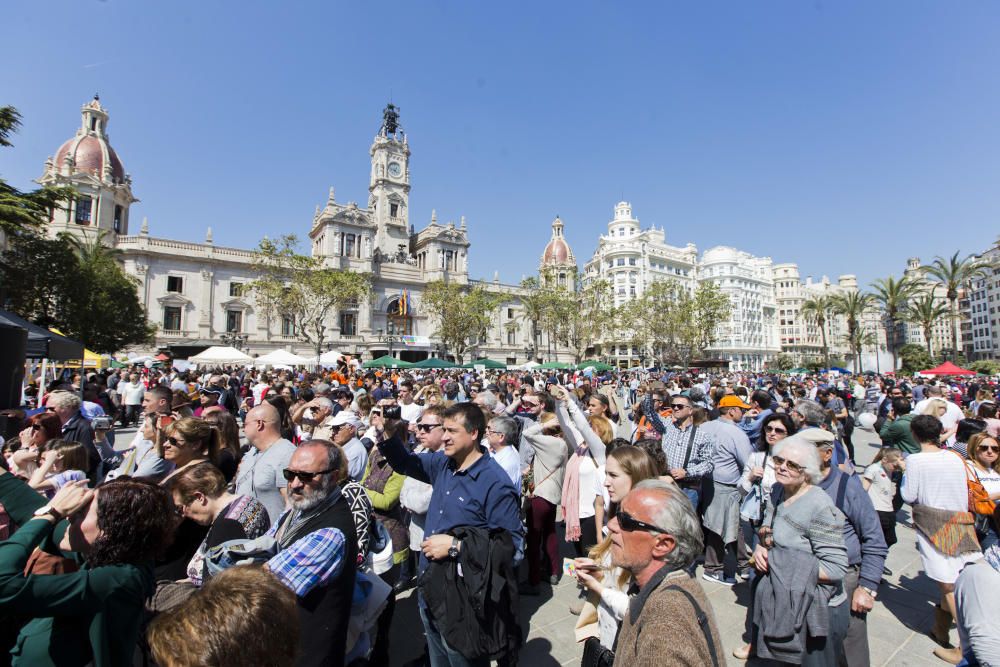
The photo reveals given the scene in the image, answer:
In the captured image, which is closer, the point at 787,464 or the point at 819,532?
the point at 819,532

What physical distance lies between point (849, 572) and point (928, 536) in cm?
139

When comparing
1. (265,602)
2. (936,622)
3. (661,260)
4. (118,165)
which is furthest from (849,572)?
(661,260)

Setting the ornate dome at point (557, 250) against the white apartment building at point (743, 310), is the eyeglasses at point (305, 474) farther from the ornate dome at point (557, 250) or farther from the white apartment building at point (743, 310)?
the white apartment building at point (743, 310)

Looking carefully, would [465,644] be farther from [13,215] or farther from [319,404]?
[13,215]

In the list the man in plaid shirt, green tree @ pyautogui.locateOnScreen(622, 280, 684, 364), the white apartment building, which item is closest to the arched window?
green tree @ pyautogui.locateOnScreen(622, 280, 684, 364)

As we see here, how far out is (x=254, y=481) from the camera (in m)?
3.53

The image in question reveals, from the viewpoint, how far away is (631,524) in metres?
1.74

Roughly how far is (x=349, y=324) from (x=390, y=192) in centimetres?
1693

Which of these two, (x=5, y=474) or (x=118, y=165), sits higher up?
(x=118, y=165)

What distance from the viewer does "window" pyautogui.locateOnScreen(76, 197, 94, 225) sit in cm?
3722

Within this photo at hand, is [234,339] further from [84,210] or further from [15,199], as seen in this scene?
[15,199]

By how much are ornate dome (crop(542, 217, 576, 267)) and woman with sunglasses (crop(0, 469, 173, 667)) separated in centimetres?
7129

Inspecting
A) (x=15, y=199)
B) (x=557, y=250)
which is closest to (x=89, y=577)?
(x=15, y=199)

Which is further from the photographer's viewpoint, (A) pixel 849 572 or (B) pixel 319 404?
(B) pixel 319 404
